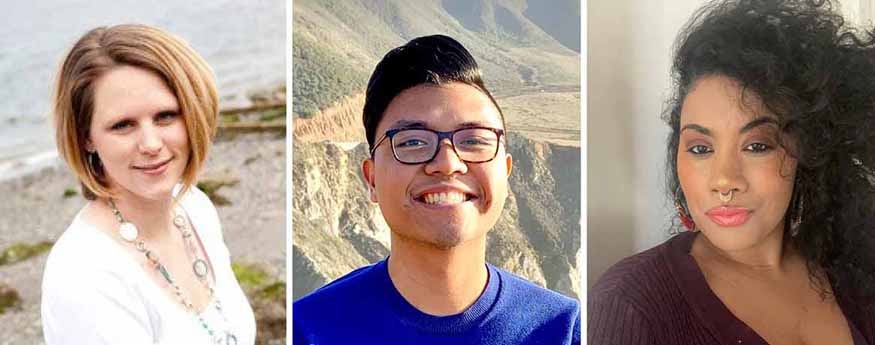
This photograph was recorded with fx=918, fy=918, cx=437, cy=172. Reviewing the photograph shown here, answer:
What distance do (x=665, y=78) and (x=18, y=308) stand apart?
1.50 m

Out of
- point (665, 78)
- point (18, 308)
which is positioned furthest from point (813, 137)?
point (18, 308)

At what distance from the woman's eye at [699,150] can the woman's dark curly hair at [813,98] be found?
4cm

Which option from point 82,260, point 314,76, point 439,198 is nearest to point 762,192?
point 439,198

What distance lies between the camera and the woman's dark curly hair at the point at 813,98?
210 centimetres

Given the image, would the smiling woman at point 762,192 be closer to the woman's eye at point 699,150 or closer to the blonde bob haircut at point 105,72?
the woman's eye at point 699,150

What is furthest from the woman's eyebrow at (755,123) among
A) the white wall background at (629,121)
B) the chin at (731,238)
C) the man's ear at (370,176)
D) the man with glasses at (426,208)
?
the man's ear at (370,176)

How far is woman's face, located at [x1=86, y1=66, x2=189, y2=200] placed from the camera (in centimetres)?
183

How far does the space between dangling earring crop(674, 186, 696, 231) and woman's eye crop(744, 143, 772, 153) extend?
183 millimetres

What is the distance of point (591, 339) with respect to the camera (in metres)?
2.11

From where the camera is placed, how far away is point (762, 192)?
2.12 metres

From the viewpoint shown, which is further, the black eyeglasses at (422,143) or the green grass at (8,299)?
the black eyeglasses at (422,143)

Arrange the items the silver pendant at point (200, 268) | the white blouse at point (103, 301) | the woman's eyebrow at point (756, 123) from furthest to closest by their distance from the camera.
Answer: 1. the woman's eyebrow at point (756, 123)
2. the silver pendant at point (200, 268)
3. the white blouse at point (103, 301)

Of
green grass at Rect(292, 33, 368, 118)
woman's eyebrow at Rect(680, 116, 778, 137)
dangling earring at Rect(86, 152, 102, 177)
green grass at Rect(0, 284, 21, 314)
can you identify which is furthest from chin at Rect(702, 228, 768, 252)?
green grass at Rect(0, 284, 21, 314)

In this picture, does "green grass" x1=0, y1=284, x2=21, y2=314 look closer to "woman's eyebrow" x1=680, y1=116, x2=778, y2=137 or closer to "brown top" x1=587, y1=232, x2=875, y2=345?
"brown top" x1=587, y1=232, x2=875, y2=345
